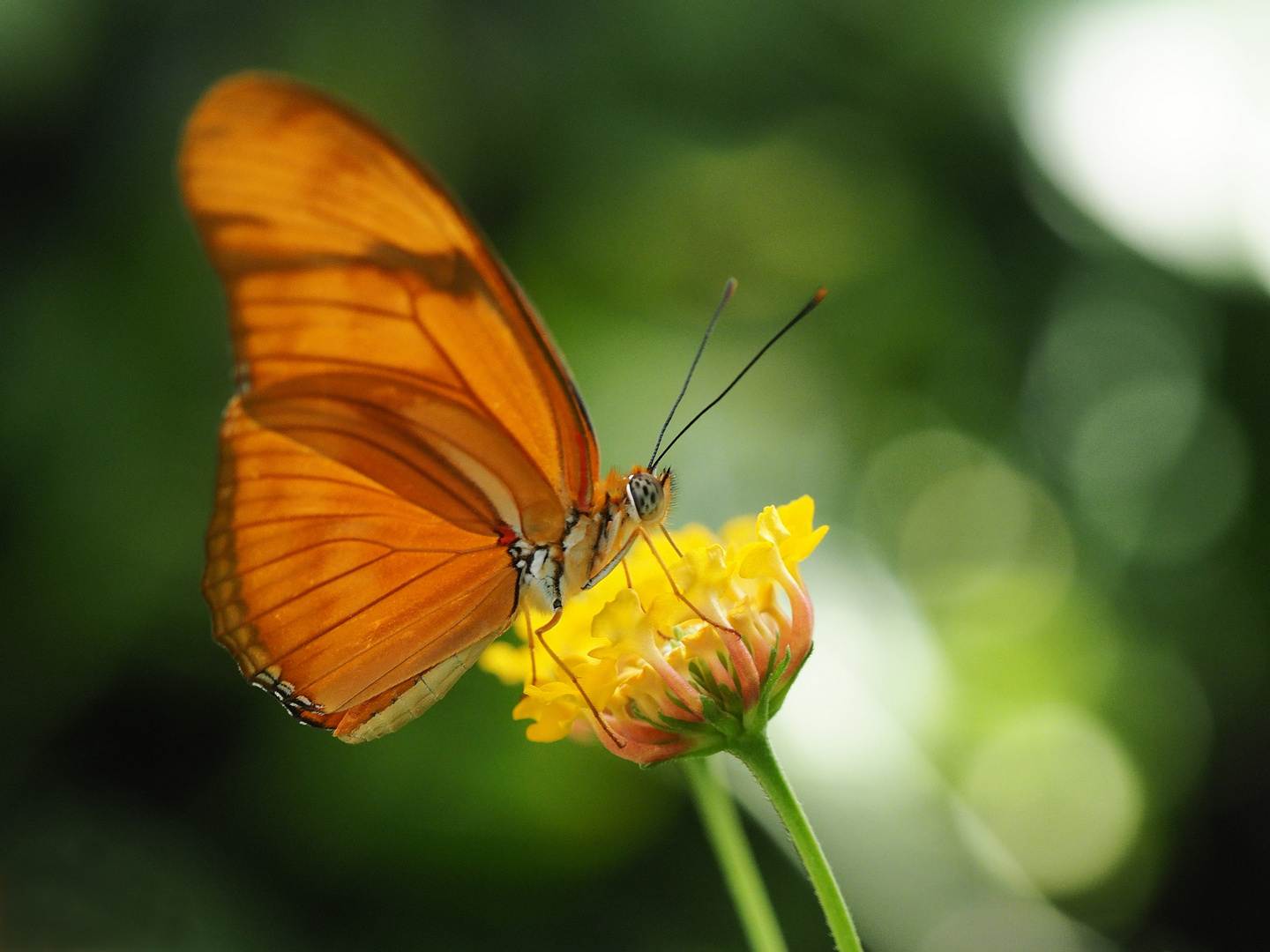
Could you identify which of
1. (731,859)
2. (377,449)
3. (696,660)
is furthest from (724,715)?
(377,449)

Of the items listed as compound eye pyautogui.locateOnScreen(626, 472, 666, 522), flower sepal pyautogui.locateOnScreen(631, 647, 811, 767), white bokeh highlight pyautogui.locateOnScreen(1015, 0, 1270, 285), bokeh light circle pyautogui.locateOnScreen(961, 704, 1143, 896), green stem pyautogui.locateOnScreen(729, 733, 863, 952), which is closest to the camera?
green stem pyautogui.locateOnScreen(729, 733, 863, 952)

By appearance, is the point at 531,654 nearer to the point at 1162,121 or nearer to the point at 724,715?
the point at 724,715

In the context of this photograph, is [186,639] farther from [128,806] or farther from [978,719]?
[978,719]

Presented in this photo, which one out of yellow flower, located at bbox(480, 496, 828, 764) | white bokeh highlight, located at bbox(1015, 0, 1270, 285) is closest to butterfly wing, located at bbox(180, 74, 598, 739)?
yellow flower, located at bbox(480, 496, 828, 764)

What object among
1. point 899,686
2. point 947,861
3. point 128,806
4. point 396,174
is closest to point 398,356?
point 396,174

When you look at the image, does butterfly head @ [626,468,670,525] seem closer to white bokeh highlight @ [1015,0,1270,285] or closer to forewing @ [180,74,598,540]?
forewing @ [180,74,598,540]

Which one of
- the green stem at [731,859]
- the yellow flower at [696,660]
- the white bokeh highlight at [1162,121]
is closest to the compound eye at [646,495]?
the yellow flower at [696,660]

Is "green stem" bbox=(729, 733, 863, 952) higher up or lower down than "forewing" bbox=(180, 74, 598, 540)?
lower down
